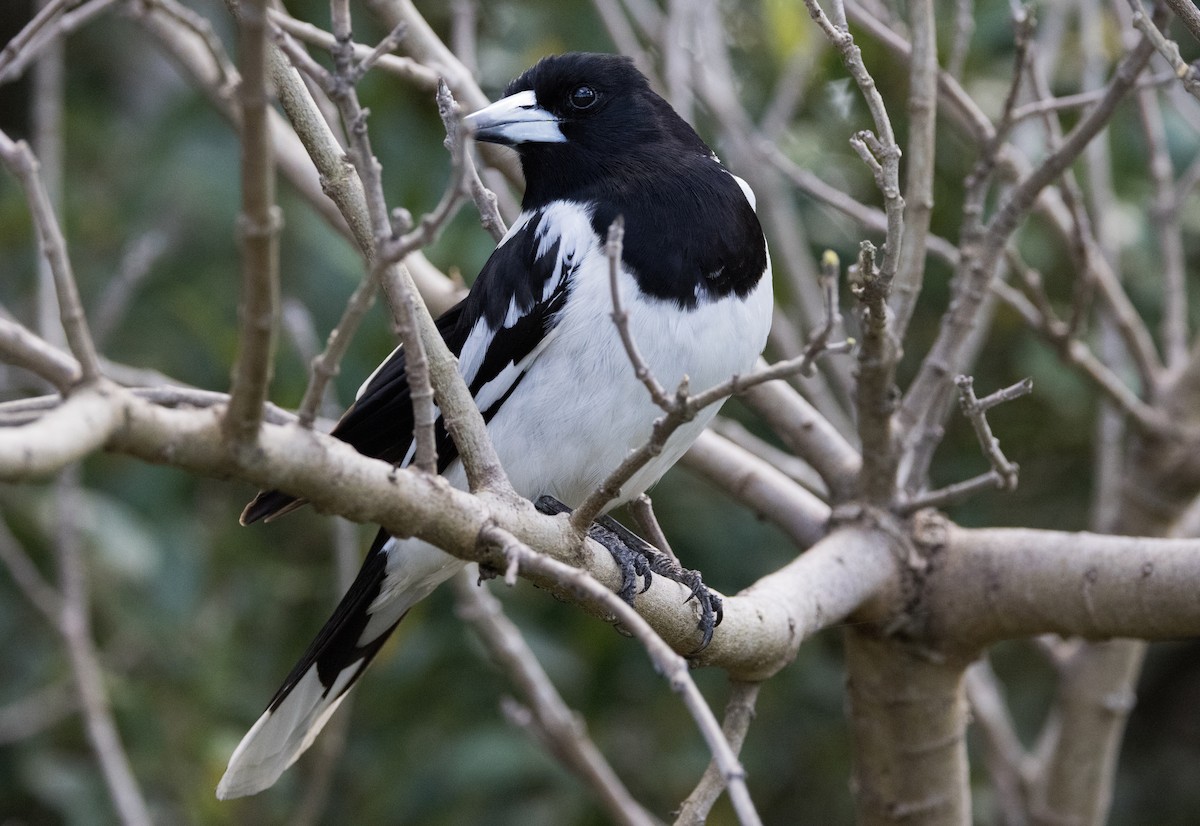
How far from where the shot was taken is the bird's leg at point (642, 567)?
5.95ft

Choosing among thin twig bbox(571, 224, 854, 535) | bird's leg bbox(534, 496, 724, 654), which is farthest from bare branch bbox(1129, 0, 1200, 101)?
bird's leg bbox(534, 496, 724, 654)

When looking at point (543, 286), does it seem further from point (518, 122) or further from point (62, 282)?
point (62, 282)

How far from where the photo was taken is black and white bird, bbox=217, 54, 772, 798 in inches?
83.5

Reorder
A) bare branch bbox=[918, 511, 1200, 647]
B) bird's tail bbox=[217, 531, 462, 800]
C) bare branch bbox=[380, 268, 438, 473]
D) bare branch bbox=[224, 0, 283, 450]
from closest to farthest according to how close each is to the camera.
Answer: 1. bare branch bbox=[224, 0, 283, 450]
2. bare branch bbox=[380, 268, 438, 473]
3. bare branch bbox=[918, 511, 1200, 647]
4. bird's tail bbox=[217, 531, 462, 800]

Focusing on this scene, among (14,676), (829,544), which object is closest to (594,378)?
(829,544)

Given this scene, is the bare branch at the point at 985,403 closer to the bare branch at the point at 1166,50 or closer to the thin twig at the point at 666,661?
the bare branch at the point at 1166,50

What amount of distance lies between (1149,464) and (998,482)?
1.14m

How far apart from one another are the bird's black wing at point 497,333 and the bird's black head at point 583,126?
146mm

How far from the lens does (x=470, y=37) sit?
2902mm

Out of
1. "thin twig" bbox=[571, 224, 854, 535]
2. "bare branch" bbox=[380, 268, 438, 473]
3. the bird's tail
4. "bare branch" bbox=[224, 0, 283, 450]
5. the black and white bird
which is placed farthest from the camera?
the bird's tail

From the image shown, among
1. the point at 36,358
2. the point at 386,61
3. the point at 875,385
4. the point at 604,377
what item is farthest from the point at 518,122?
the point at 36,358

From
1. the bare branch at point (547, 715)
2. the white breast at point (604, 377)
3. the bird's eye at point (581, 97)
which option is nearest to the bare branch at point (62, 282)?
the white breast at point (604, 377)

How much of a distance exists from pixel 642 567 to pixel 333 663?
2.40ft

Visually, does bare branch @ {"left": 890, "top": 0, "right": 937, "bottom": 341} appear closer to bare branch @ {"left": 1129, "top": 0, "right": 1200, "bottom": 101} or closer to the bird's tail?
bare branch @ {"left": 1129, "top": 0, "right": 1200, "bottom": 101}
